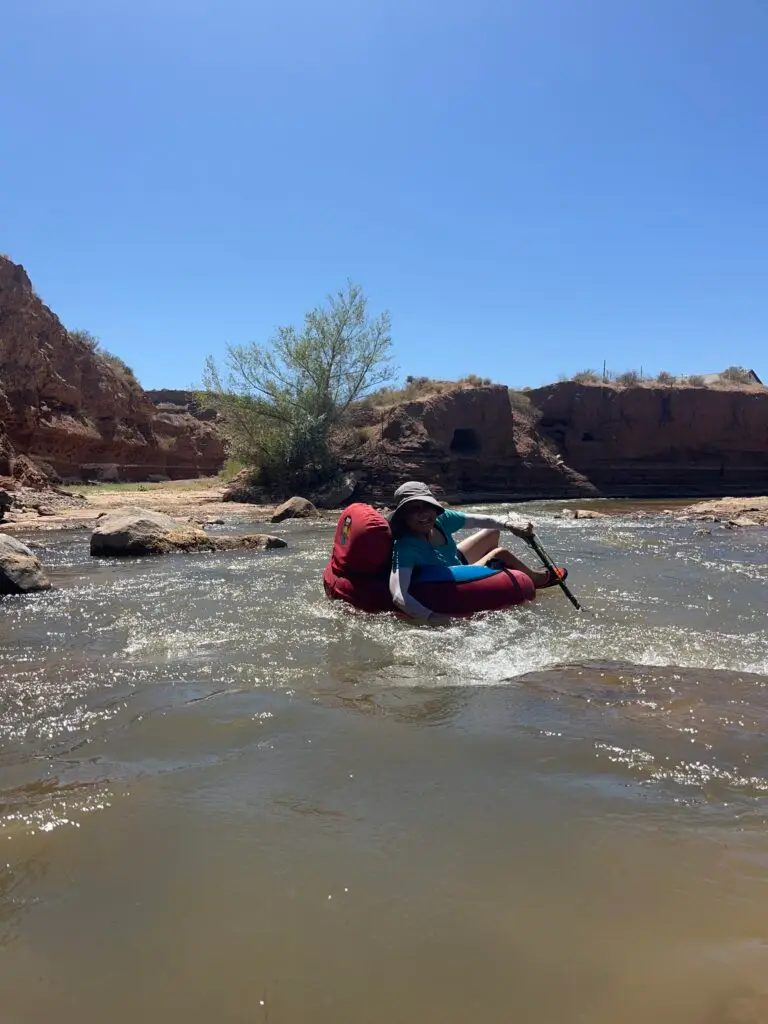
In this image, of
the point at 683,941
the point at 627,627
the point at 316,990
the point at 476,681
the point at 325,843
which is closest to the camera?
the point at 316,990

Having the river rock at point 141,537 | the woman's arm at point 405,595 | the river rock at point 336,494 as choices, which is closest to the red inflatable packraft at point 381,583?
the woman's arm at point 405,595

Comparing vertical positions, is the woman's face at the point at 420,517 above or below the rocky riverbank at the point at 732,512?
above

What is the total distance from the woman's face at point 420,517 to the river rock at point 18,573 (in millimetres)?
3687

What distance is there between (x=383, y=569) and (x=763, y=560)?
18.9ft

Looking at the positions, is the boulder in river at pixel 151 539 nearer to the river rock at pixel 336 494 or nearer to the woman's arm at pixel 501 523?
the woman's arm at pixel 501 523

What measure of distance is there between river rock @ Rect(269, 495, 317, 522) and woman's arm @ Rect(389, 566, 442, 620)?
10515 millimetres

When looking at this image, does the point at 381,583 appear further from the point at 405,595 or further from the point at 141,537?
the point at 141,537

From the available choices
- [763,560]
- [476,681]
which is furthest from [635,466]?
[476,681]

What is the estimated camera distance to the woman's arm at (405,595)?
17.7ft

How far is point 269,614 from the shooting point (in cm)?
569

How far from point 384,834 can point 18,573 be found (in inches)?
230

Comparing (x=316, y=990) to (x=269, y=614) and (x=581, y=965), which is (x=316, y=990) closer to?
(x=581, y=965)

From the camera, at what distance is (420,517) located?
19.8 ft

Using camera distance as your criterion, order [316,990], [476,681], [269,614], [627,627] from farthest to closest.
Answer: [269,614] → [627,627] → [476,681] → [316,990]
